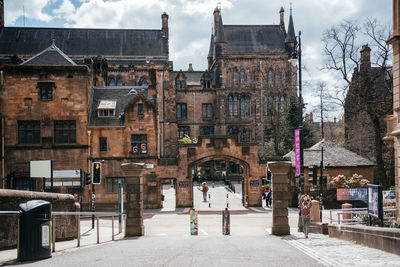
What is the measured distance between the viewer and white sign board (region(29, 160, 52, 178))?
25922 mm

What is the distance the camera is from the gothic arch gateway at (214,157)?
119 feet

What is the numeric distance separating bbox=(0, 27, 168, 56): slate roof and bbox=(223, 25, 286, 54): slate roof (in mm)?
11384

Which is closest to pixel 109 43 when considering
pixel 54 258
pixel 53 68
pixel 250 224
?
pixel 53 68

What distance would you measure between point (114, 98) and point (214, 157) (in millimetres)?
9864

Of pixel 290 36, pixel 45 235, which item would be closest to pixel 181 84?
pixel 290 36

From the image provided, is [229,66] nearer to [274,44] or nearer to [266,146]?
[274,44]

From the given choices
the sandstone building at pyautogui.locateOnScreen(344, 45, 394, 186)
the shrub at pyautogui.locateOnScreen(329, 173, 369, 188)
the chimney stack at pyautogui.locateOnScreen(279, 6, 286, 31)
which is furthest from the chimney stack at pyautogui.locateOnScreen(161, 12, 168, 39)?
the shrub at pyautogui.locateOnScreen(329, 173, 369, 188)

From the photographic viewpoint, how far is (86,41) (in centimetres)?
7112

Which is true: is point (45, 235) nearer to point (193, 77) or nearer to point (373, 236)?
point (373, 236)

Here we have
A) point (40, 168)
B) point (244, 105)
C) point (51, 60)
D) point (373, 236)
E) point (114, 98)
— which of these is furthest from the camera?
point (244, 105)

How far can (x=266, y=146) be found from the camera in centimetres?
6825

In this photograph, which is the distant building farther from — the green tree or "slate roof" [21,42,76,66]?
the green tree

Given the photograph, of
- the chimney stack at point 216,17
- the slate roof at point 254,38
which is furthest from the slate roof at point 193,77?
the chimney stack at point 216,17

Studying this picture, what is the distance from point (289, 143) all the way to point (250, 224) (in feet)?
127
